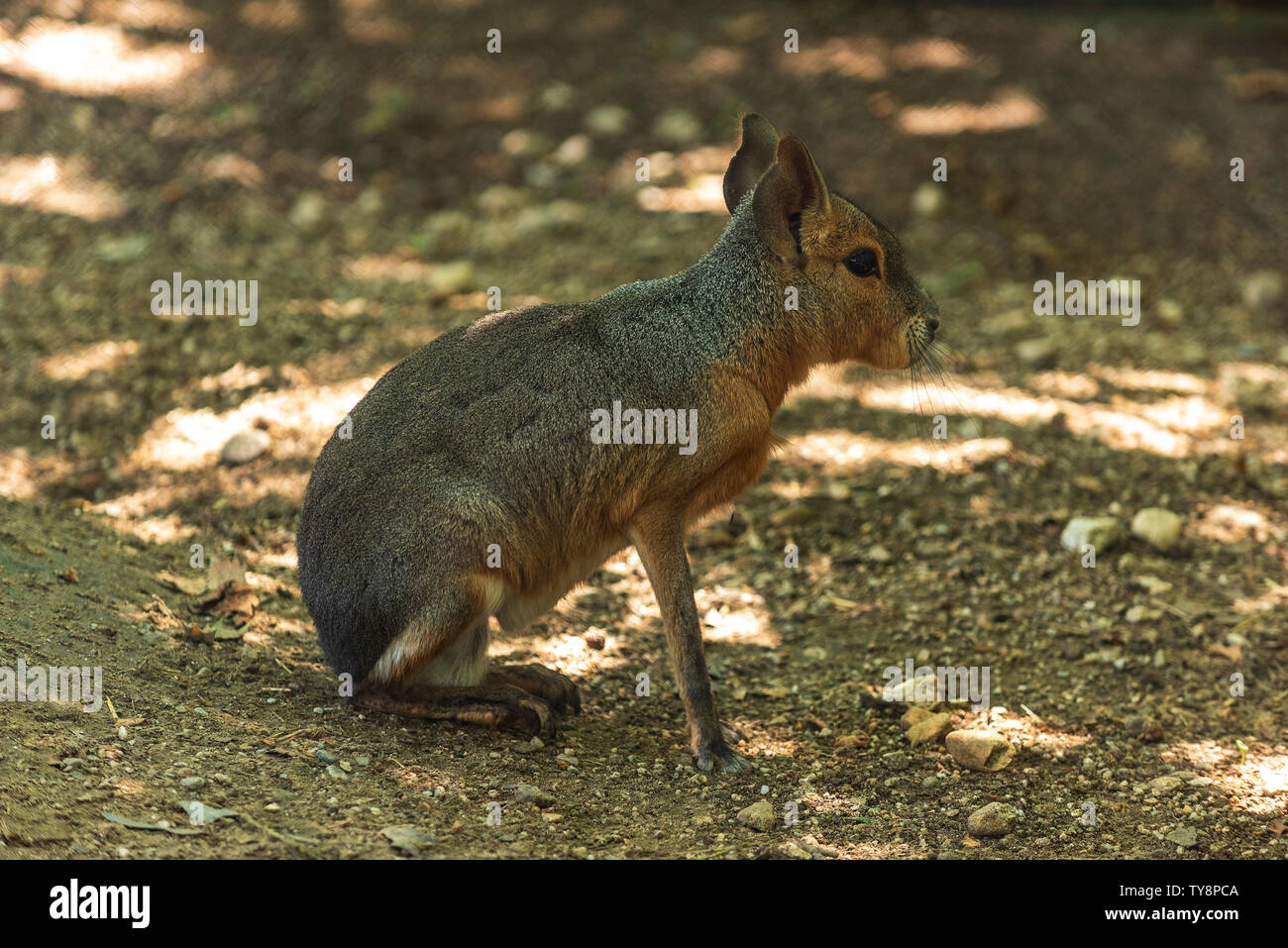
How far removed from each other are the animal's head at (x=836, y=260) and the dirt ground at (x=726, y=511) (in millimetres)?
692

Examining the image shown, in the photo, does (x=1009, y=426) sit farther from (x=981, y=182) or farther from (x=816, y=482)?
(x=981, y=182)

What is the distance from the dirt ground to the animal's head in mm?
692

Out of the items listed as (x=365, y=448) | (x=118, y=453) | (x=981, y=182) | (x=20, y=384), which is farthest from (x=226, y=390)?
(x=981, y=182)

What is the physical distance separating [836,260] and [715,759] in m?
1.82

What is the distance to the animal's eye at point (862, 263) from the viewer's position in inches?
185

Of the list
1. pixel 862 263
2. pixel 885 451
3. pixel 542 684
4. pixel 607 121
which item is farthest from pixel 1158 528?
pixel 607 121

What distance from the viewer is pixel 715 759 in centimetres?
454

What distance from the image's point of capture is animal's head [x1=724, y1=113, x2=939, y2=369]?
4535 millimetres

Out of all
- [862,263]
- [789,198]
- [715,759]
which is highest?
[789,198]

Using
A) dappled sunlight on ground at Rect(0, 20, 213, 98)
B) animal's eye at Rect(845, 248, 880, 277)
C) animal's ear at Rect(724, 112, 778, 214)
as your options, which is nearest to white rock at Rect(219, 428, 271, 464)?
animal's ear at Rect(724, 112, 778, 214)

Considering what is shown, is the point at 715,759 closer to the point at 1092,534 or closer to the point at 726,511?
the point at 726,511

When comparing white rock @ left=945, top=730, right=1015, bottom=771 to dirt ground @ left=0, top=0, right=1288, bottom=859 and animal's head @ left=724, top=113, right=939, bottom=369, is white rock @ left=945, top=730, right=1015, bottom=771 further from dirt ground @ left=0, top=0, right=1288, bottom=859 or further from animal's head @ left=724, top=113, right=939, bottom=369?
animal's head @ left=724, top=113, right=939, bottom=369

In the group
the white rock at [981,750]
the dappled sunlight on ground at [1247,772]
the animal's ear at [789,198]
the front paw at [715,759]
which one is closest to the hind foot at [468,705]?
the front paw at [715,759]

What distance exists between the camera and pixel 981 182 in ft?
29.1
